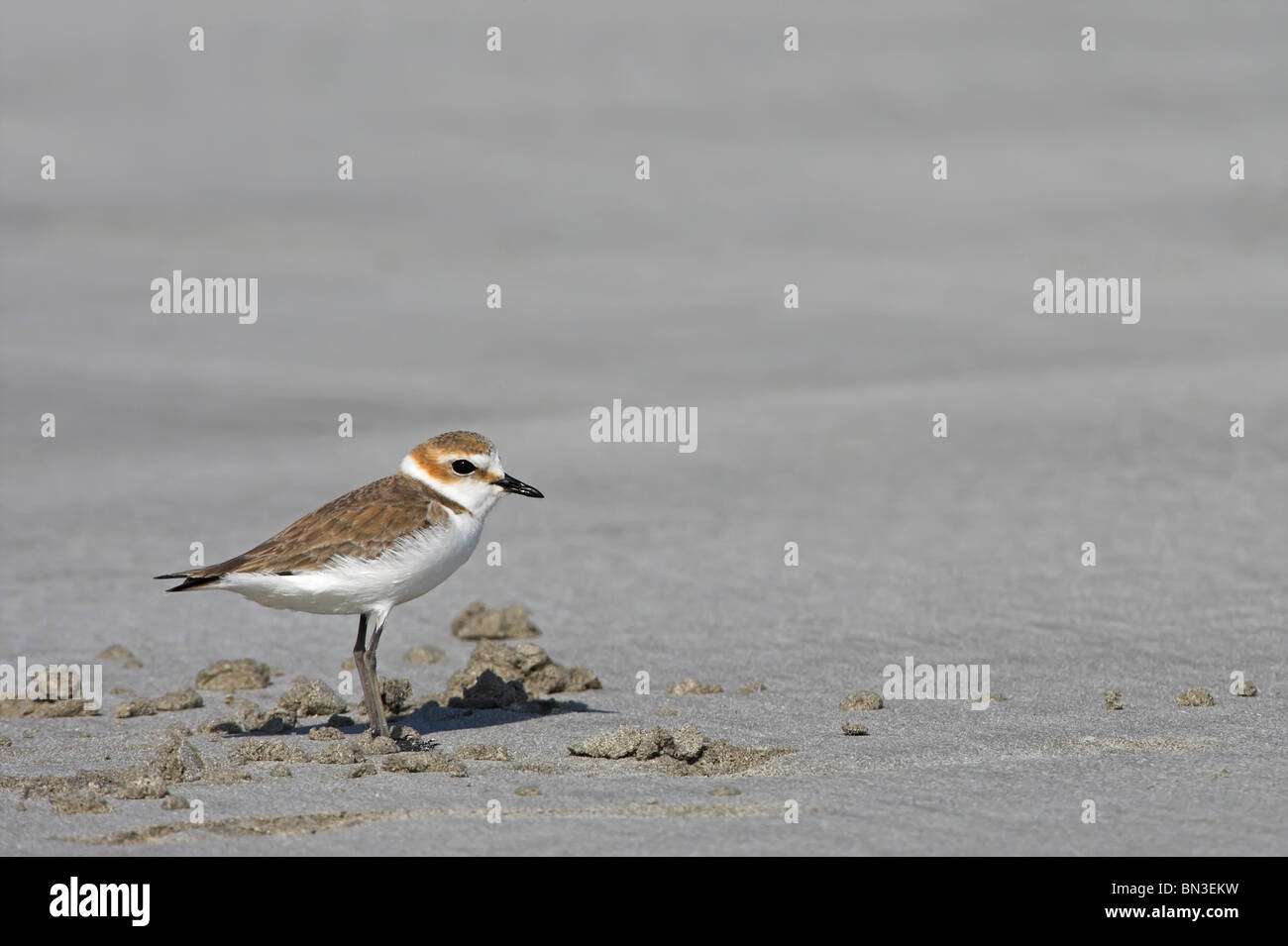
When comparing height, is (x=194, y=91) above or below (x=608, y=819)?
above

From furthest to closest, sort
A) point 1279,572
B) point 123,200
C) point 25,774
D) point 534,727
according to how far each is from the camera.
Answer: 1. point 123,200
2. point 1279,572
3. point 534,727
4. point 25,774

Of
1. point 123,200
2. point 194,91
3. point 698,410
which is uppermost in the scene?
point 194,91

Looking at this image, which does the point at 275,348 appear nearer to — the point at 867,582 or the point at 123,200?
the point at 123,200

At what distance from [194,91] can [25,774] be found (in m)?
16.8

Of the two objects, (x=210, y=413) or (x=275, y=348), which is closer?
(x=210, y=413)

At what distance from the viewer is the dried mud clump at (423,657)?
945cm

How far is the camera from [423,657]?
9461 mm

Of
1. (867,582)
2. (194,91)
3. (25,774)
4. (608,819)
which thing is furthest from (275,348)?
(608,819)

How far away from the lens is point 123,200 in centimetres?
2008

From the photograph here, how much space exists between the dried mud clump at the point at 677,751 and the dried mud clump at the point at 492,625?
3239mm

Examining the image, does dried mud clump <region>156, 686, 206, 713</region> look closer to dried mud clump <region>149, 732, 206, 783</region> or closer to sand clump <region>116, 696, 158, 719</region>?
sand clump <region>116, 696, 158, 719</region>

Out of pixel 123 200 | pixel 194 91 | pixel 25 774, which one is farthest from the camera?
pixel 194 91

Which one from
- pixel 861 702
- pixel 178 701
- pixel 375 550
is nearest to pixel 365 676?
pixel 375 550

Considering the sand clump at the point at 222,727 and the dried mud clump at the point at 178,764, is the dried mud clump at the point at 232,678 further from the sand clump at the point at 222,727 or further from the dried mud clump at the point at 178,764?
the dried mud clump at the point at 178,764
